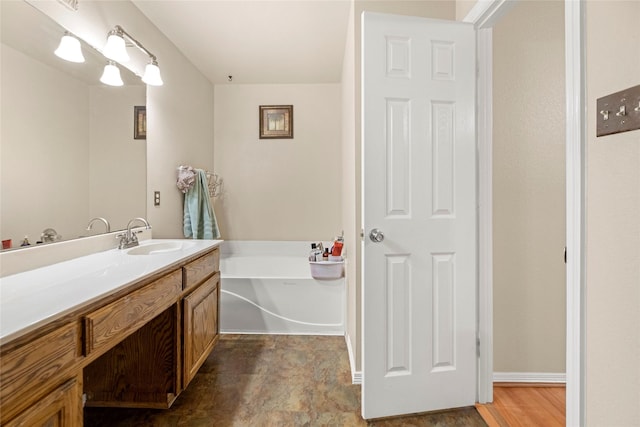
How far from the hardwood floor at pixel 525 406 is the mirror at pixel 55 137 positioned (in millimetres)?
2278

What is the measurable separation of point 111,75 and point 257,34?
1102 millimetres

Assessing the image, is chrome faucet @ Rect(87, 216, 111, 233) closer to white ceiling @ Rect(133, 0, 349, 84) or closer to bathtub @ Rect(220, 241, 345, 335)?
bathtub @ Rect(220, 241, 345, 335)

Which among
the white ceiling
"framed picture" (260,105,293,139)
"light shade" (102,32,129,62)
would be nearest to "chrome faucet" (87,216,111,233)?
"light shade" (102,32,129,62)

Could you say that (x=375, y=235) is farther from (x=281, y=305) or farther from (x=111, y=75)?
(x=111, y=75)

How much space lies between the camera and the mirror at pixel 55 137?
1251 mm

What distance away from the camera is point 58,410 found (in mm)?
817

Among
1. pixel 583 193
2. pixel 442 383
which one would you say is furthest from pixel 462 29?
pixel 442 383

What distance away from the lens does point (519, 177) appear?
178 cm

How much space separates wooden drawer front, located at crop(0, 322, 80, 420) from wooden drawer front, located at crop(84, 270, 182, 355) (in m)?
0.05

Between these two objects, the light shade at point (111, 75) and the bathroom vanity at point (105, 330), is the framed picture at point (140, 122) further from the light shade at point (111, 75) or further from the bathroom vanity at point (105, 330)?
the bathroom vanity at point (105, 330)
